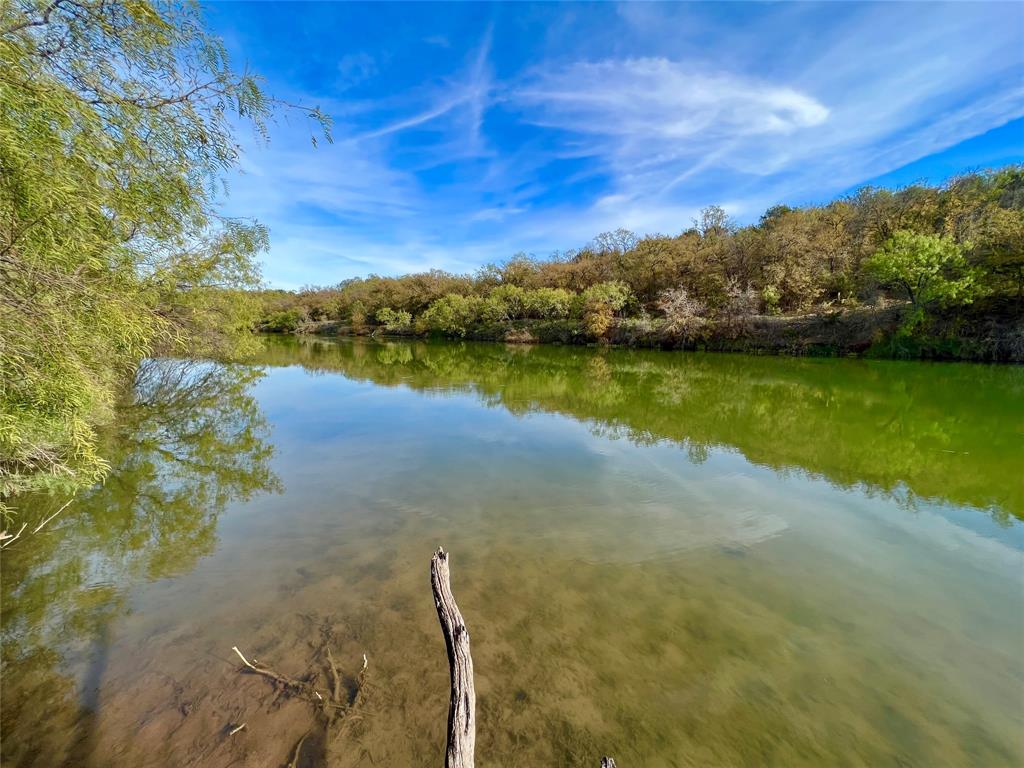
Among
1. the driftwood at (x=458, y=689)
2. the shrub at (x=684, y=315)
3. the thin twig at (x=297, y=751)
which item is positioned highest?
the shrub at (x=684, y=315)

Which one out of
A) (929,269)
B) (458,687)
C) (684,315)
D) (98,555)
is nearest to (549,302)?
(684,315)

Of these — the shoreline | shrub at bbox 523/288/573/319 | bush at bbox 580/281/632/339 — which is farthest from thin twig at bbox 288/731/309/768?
shrub at bbox 523/288/573/319

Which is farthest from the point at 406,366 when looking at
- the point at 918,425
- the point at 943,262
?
the point at 943,262

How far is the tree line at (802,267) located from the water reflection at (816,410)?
6.11 meters

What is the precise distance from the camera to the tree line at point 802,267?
2462cm

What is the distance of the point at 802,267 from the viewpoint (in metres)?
33.1

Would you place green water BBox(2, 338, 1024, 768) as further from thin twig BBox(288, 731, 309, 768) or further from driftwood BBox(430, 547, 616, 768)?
driftwood BBox(430, 547, 616, 768)

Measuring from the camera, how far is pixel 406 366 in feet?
93.7

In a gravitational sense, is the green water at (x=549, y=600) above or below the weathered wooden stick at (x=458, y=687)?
below

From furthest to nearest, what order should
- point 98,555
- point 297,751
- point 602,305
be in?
point 602,305 < point 98,555 < point 297,751

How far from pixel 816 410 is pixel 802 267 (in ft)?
83.5

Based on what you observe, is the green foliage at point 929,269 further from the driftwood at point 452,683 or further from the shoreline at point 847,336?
the driftwood at point 452,683

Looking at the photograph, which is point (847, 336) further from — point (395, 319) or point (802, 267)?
point (395, 319)

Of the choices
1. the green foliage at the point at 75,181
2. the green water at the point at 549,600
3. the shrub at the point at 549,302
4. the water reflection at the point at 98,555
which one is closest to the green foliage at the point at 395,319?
the shrub at the point at 549,302
